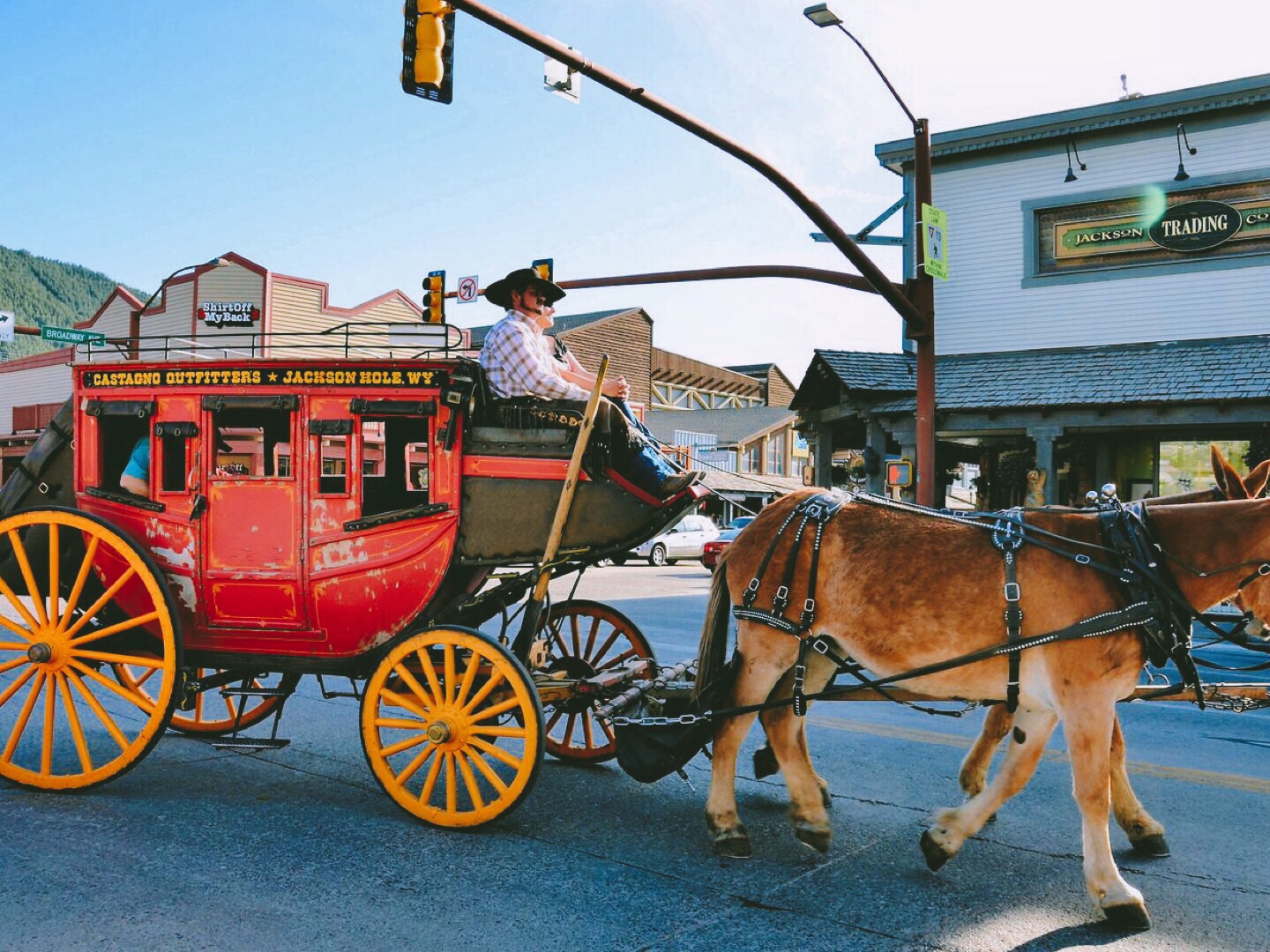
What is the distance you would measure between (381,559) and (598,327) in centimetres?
4929

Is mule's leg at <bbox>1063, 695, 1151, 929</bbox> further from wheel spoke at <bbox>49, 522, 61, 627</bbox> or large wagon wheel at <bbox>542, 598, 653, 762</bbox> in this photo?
wheel spoke at <bbox>49, 522, 61, 627</bbox>

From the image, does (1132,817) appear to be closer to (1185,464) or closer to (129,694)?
(129,694)

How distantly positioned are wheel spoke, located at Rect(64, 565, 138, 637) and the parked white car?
76.9 ft

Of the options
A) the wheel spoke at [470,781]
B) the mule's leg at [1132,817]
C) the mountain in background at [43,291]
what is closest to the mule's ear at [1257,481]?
the mule's leg at [1132,817]

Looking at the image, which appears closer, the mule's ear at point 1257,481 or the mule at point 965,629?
the mule at point 965,629

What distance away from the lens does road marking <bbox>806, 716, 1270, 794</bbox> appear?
563 cm

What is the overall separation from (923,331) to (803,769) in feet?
30.8

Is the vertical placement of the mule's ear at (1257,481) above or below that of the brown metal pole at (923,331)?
below

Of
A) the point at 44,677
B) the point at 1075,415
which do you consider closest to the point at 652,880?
the point at 44,677

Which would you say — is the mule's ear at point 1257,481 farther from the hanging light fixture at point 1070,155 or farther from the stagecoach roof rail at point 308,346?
the hanging light fixture at point 1070,155

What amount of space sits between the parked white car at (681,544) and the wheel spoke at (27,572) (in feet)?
76.8

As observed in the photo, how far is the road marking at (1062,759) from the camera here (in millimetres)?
5633

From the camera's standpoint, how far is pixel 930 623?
4.21m

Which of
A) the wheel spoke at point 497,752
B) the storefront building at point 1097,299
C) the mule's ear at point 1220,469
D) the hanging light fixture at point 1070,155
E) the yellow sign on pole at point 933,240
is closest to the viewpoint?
the mule's ear at point 1220,469
